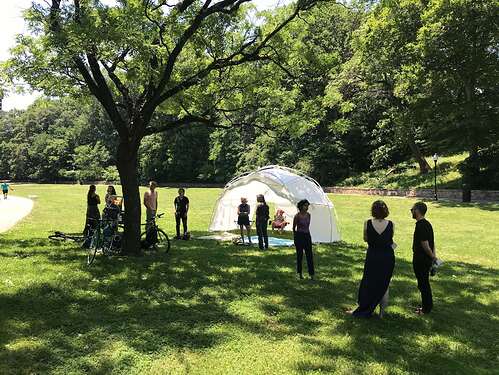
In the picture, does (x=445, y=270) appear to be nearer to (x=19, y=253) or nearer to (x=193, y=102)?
(x=193, y=102)

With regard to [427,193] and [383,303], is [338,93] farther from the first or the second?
[427,193]

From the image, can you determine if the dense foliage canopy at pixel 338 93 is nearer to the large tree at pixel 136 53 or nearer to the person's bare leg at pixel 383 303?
the large tree at pixel 136 53

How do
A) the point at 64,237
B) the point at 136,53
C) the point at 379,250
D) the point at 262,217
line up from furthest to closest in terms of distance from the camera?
the point at 262,217 → the point at 64,237 → the point at 136,53 → the point at 379,250

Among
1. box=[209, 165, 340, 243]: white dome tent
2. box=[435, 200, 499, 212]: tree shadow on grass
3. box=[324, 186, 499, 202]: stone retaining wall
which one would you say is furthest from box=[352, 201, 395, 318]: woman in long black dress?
box=[324, 186, 499, 202]: stone retaining wall

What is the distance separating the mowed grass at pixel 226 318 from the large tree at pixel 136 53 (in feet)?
8.23

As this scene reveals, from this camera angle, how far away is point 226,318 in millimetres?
7047

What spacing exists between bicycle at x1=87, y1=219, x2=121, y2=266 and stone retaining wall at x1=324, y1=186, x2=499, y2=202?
26.5m

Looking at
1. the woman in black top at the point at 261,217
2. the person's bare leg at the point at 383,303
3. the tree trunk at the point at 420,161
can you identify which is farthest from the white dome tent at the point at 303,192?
the tree trunk at the point at 420,161

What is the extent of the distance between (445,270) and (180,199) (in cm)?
810

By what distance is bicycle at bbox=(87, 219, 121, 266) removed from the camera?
435 inches

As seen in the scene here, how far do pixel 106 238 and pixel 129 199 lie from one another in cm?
111

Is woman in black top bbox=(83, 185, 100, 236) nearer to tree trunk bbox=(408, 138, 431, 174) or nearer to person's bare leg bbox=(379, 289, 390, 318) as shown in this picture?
person's bare leg bbox=(379, 289, 390, 318)

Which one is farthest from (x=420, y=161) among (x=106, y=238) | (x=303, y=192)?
(x=106, y=238)

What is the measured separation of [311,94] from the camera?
14.1 metres
